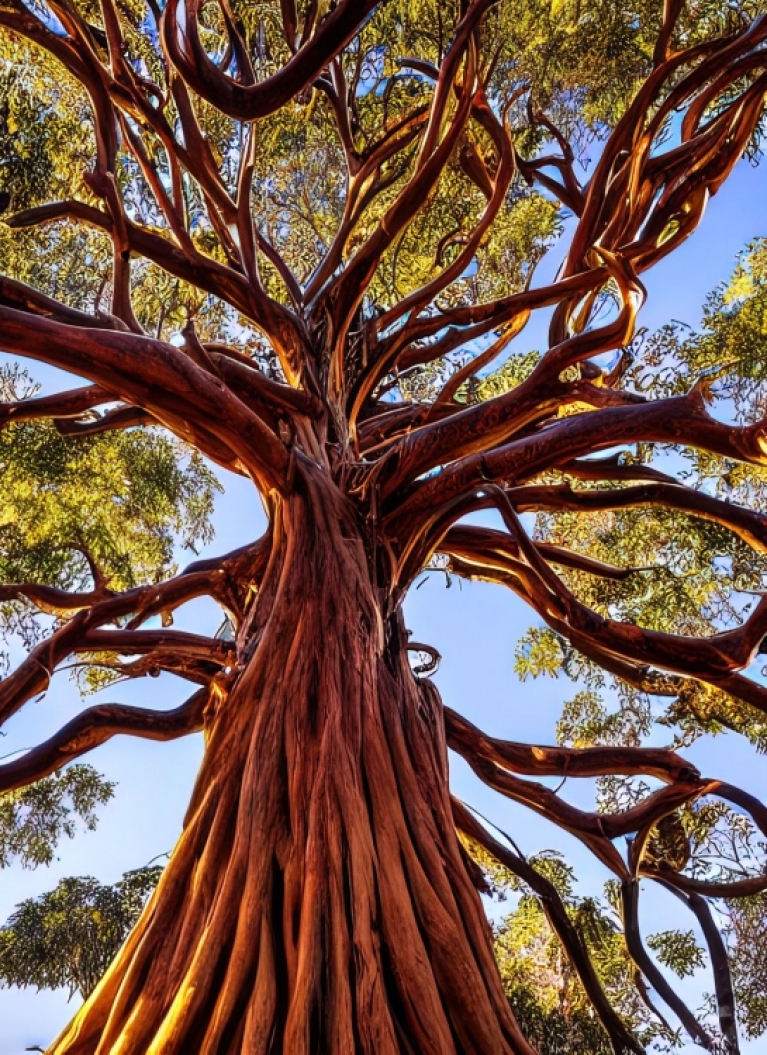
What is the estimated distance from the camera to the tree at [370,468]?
1850 millimetres

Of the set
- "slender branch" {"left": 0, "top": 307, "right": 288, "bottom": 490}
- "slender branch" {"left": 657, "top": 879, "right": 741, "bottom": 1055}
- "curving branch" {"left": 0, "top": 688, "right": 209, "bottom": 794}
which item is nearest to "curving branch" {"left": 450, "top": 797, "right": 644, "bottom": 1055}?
"slender branch" {"left": 657, "top": 879, "right": 741, "bottom": 1055}

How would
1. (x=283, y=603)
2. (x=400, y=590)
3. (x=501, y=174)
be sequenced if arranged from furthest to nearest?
(x=501, y=174) < (x=400, y=590) < (x=283, y=603)

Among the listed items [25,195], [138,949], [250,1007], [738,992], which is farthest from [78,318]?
[738,992]

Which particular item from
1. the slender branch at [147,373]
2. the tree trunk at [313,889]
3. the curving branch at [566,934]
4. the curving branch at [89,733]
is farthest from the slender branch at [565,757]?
the slender branch at [147,373]

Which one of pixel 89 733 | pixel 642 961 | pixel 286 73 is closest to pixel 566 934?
pixel 642 961

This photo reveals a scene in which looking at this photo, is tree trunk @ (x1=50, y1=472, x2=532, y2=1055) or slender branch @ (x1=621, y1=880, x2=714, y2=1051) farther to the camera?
slender branch @ (x1=621, y1=880, x2=714, y2=1051)

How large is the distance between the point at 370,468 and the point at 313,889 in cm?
163

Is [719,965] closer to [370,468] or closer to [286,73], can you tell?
[370,468]

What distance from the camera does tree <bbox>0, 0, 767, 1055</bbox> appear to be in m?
1.85

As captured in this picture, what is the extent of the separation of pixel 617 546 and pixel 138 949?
11.7ft

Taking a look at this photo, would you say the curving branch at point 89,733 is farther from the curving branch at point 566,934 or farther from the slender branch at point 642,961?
the slender branch at point 642,961

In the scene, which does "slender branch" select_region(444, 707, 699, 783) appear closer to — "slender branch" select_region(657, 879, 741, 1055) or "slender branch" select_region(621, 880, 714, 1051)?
"slender branch" select_region(621, 880, 714, 1051)

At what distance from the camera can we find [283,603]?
257cm

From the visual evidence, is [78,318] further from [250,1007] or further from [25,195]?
[250,1007]
